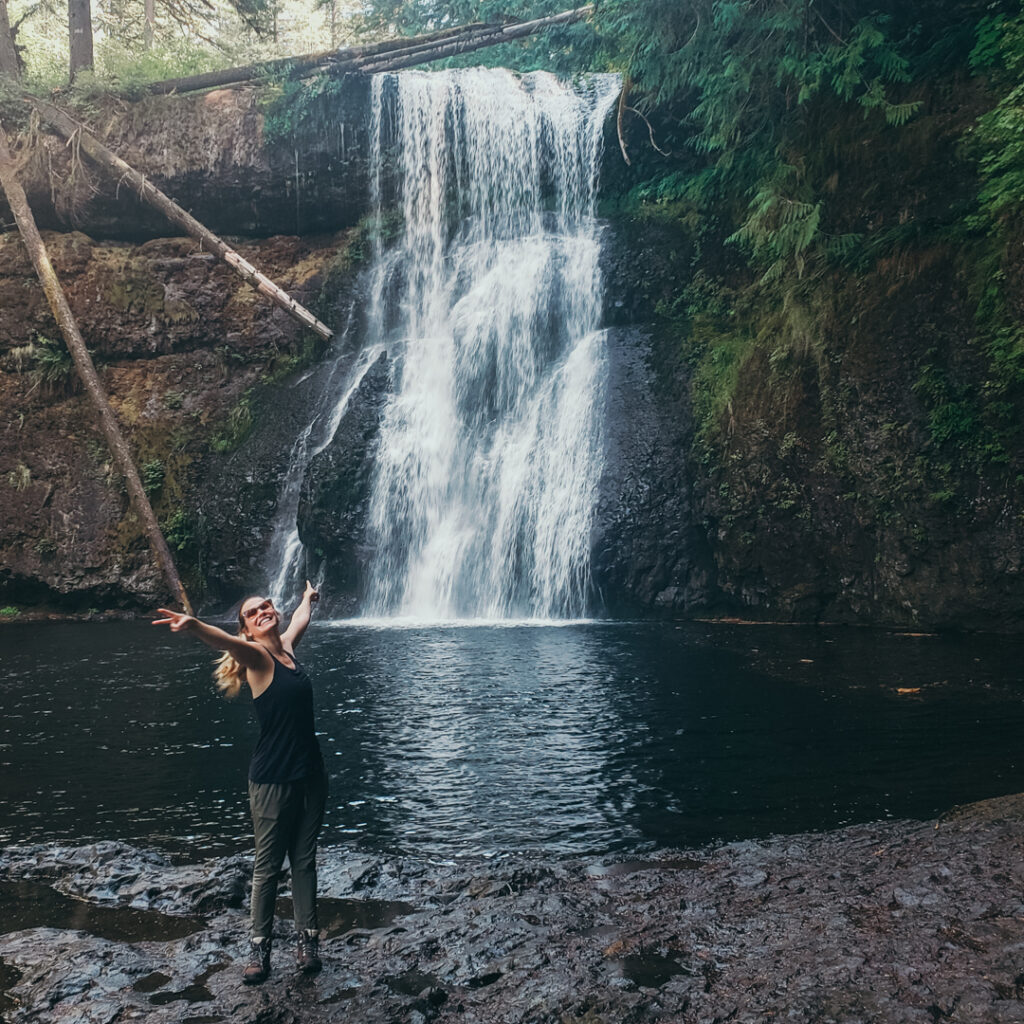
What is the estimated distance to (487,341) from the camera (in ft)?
59.3

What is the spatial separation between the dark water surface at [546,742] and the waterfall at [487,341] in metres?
3.71

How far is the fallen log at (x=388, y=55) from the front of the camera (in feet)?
66.8

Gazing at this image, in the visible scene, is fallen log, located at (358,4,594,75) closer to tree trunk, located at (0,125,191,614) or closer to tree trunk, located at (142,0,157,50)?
tree trunk, located at (142,0,157,50)

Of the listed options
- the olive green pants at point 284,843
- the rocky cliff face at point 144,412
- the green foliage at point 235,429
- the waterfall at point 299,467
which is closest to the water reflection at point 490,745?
the olive green pants at point 284,843

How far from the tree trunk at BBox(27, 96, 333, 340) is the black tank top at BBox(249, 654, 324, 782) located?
16901mm

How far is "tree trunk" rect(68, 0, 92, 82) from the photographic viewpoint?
69.7 ft

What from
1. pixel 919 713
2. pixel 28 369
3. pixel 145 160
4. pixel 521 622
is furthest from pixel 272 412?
pixel 919 713

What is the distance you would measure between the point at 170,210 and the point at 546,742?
1745 centimetres

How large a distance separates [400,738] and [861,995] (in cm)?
508

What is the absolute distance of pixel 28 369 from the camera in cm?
1970

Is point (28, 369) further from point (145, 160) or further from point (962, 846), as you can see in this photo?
point (962, 846)

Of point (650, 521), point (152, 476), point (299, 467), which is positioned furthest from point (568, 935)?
point (152, 476)

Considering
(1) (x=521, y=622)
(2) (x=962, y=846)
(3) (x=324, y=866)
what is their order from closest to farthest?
(2) (x=962, y=846), (3) (x=324, y=866), (1) (x=521, y=622)

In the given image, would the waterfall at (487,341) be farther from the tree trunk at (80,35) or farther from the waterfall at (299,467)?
the tree trunk at (80,35)
